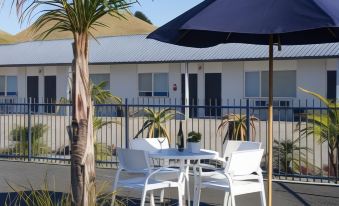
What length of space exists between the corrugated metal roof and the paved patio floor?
12.2m

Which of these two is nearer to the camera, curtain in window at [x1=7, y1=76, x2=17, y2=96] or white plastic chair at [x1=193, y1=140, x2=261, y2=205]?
white plastic chair at [x1=193, y1=140, x2=261, y2=205]

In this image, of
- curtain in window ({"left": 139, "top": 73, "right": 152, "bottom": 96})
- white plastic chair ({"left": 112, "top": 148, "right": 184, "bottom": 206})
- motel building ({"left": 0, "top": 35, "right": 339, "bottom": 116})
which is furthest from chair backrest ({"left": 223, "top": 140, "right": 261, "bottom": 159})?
curtain in window ({"left": 139, "top": 73, "right": 152, "bottom": 96})

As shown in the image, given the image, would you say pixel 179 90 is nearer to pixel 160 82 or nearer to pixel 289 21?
pixel 160 82

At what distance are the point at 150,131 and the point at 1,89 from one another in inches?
816

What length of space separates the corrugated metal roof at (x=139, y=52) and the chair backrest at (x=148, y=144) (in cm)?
Result: 1380

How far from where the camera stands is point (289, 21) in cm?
480

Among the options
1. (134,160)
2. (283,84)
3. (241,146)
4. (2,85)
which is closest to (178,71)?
(283,84)

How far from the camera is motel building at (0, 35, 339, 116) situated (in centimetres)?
2255

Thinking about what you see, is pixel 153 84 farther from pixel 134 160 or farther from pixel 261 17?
pixel 261 17

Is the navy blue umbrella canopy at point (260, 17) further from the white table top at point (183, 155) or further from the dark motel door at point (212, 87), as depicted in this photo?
the dark motel door at point (212, 87)

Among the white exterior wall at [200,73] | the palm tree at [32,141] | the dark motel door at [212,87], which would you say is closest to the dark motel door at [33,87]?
the white exterior wall at [200,73]

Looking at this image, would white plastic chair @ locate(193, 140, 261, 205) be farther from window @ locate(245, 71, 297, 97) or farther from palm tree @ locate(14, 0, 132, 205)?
window @ locate(245, 71, 297, 97)

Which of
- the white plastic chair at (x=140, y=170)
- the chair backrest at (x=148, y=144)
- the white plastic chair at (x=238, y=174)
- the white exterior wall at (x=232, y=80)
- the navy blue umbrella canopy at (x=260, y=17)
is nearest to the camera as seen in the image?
the navy blue umbrella canopy at (x=260, y=17)

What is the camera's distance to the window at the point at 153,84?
26.7 metres
